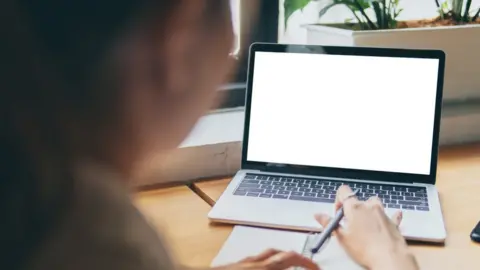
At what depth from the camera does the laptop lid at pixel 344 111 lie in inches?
42.6

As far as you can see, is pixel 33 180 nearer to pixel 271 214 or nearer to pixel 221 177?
pixel 271 214

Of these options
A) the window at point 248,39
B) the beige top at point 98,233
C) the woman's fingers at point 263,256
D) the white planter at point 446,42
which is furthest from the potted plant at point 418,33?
the beige top at point 98,233

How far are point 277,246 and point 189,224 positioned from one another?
0.50 feet

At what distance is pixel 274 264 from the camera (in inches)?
29.7

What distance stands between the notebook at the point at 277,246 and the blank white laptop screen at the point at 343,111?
0.70 feet

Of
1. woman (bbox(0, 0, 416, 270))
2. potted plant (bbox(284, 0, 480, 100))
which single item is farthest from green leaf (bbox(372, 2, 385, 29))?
woman (bbox(0, 0, 416, 270))

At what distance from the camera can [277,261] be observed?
0.76 m

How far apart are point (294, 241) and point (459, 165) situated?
0.47 metres

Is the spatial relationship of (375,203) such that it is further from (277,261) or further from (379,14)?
(379,14)

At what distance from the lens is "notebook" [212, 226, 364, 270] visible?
2.73 feet

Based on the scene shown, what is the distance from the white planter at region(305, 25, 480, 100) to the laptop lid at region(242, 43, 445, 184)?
0.52ft

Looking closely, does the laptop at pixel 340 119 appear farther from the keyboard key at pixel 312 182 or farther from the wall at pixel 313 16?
the wall at pixel 313 16

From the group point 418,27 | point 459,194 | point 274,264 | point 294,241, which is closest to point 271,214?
point 294,241

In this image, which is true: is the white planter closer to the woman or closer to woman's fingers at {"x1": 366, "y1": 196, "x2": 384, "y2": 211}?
woman's fingers at {"x1": 366, "y1": 196, "x2": 384, "y2": 211}
